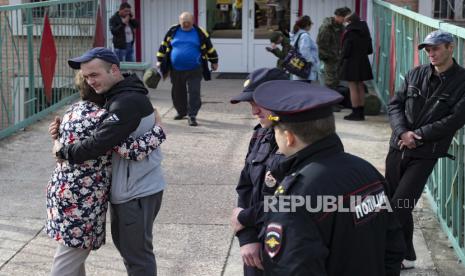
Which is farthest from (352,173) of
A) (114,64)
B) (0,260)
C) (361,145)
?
(361,145)

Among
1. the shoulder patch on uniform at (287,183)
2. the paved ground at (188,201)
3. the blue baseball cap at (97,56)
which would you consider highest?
the blue baseball cap at (97,56)

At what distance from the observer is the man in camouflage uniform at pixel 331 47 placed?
11758 millimetres

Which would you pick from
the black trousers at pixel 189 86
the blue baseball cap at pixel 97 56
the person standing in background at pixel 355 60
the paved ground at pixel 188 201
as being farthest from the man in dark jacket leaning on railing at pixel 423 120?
the person standing in background at pixel 355 60

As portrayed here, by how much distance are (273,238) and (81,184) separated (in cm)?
181

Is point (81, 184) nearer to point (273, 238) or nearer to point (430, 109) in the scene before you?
point (273, 238)

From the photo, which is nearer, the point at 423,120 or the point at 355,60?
the point at 423,120

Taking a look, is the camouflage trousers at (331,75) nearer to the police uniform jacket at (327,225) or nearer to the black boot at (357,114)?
the black boot at (357,114)

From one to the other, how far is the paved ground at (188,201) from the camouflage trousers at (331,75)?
0.58 metres

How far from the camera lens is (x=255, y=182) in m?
3.66

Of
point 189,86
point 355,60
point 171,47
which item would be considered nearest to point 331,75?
point 355,60

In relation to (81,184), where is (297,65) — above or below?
above

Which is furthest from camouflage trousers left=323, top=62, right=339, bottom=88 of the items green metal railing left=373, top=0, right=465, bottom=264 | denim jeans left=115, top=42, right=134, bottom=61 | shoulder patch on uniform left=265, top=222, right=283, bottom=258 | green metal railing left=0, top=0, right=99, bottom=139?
shoulder patch on uniform left=265, top=222, right=283, bottom=258

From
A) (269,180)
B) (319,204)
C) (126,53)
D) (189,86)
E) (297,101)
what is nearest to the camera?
(319,204)

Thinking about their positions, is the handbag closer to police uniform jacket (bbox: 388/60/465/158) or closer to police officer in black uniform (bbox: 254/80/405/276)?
police uniform jacket (bbox: 388/60/465/158)
